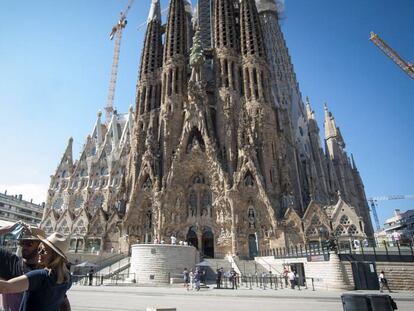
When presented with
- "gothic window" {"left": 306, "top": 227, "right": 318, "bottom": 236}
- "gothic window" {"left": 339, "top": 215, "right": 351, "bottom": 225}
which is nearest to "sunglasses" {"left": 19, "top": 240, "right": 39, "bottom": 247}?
"gothic window" {"left": 306, "top": 227, "right": 318, "bottom": 236}

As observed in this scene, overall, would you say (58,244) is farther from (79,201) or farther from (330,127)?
(330,127)

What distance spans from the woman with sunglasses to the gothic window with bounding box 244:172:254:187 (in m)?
31.8

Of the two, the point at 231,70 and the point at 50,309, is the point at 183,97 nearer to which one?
the point at 231,70

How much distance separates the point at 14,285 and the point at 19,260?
1208 millimetres

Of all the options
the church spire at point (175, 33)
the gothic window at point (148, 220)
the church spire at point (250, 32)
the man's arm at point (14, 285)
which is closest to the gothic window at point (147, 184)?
the gothic window at point (148, 220)

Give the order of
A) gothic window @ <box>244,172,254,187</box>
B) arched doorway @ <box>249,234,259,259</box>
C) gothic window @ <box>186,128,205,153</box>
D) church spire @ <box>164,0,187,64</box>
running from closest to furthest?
arched doorway @ <box>249,234,259,259</box>, gothic window @ <box>244,172,254,187</box>, gothic window @ <box>186,128,205,153</box>, church spire @ <box>164,0,187,64</box>

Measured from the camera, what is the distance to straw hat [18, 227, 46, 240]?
10.2 feet

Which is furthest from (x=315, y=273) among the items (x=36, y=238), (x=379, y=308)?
(x=36, y=238)

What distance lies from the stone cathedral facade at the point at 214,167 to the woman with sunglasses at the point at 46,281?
97.7 feet

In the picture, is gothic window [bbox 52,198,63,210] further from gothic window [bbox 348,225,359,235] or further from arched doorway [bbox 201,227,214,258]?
gothic window [bbox 348,225,359,235]

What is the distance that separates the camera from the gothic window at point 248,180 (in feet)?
112

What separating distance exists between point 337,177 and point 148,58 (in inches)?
1652

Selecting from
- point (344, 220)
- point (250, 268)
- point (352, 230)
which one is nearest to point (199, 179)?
point (250, 268)

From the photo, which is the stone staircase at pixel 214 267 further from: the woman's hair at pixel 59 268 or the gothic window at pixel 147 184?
the woman's hair at pixel 59 268
